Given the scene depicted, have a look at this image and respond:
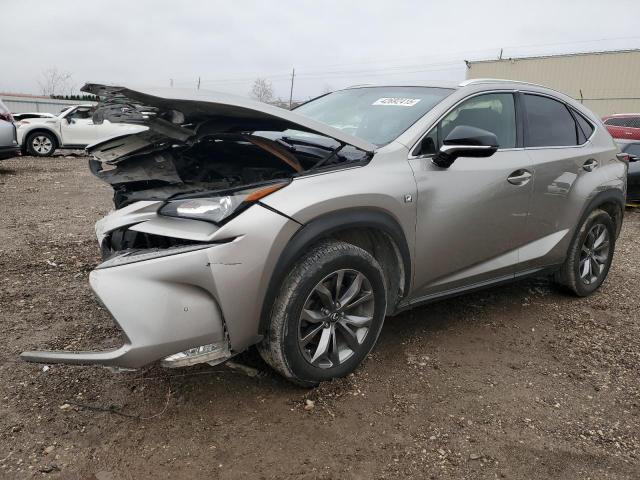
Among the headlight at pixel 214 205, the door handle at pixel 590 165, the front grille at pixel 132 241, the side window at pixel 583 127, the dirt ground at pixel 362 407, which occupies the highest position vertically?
the side window at pixel 583 127

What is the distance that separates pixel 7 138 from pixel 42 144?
5.72 meters

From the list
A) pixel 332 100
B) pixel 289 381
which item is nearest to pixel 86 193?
pixel 332 100

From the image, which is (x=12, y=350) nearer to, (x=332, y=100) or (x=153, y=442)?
(x=153, y=442)

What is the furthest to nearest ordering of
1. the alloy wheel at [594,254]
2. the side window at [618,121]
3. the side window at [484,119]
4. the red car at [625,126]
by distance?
the side window at [618,121]
the red car at [625,126]
the alloy wheel at [594,254]
the side window at [484,119]

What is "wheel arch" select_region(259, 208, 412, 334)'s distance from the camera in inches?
99.7

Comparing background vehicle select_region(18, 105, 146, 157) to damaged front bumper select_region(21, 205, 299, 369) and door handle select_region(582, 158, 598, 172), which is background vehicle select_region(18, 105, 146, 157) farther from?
damaged front bumper select_region(21, 205, 299, 369)

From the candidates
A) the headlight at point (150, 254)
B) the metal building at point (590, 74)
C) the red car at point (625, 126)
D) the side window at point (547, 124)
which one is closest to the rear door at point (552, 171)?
the side window at point (547, 124)

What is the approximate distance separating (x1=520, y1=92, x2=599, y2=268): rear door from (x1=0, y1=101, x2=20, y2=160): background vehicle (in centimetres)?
923

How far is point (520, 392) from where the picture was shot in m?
3.04

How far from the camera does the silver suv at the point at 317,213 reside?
2361 millimetres

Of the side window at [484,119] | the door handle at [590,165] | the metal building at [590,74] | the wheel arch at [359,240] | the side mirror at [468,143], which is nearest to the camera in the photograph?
the wheel arch at [359,240]

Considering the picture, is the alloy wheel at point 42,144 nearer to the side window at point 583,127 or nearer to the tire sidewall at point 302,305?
the side window at point 583,127

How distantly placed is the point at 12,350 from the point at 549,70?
34.4 metres

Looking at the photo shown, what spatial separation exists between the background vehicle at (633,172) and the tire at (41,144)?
14.1 m
